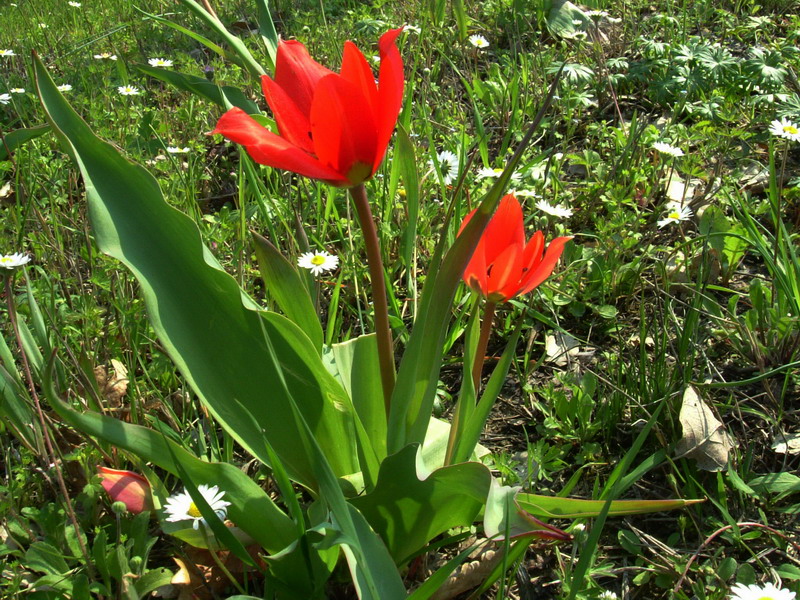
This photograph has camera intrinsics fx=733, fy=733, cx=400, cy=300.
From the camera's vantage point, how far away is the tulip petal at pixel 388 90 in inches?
34.0

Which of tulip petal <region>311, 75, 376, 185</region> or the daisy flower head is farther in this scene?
the daisy flower head

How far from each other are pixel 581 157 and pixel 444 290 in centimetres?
145

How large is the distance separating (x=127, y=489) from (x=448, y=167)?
1238 mm

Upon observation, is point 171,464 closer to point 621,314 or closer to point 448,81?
point 621,314

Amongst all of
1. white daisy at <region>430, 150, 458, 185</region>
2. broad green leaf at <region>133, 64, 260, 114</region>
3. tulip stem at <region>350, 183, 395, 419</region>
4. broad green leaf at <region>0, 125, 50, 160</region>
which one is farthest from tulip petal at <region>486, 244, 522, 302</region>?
white daisy at <region>430, 150, 458, 185</region>

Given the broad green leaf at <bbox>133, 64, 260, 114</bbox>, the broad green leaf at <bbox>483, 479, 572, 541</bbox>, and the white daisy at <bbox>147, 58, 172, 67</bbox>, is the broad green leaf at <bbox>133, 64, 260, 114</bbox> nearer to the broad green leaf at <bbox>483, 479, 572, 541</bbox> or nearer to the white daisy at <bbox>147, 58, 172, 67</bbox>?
the broad green leaf at <bbox>483, 479, 572, 541</bbox>

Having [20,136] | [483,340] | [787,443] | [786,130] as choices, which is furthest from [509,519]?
[786,130]

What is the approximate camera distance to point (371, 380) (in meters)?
1.25

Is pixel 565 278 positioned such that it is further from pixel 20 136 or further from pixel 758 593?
pixel 20 136

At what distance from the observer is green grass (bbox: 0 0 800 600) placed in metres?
1.27

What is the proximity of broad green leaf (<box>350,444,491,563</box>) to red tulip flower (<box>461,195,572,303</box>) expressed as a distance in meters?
0.30

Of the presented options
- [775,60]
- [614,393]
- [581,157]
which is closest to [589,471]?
[614,393]

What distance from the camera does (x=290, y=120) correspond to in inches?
35.6

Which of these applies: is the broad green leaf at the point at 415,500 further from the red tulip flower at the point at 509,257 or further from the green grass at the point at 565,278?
the red tulip flower at the point at 509,257
